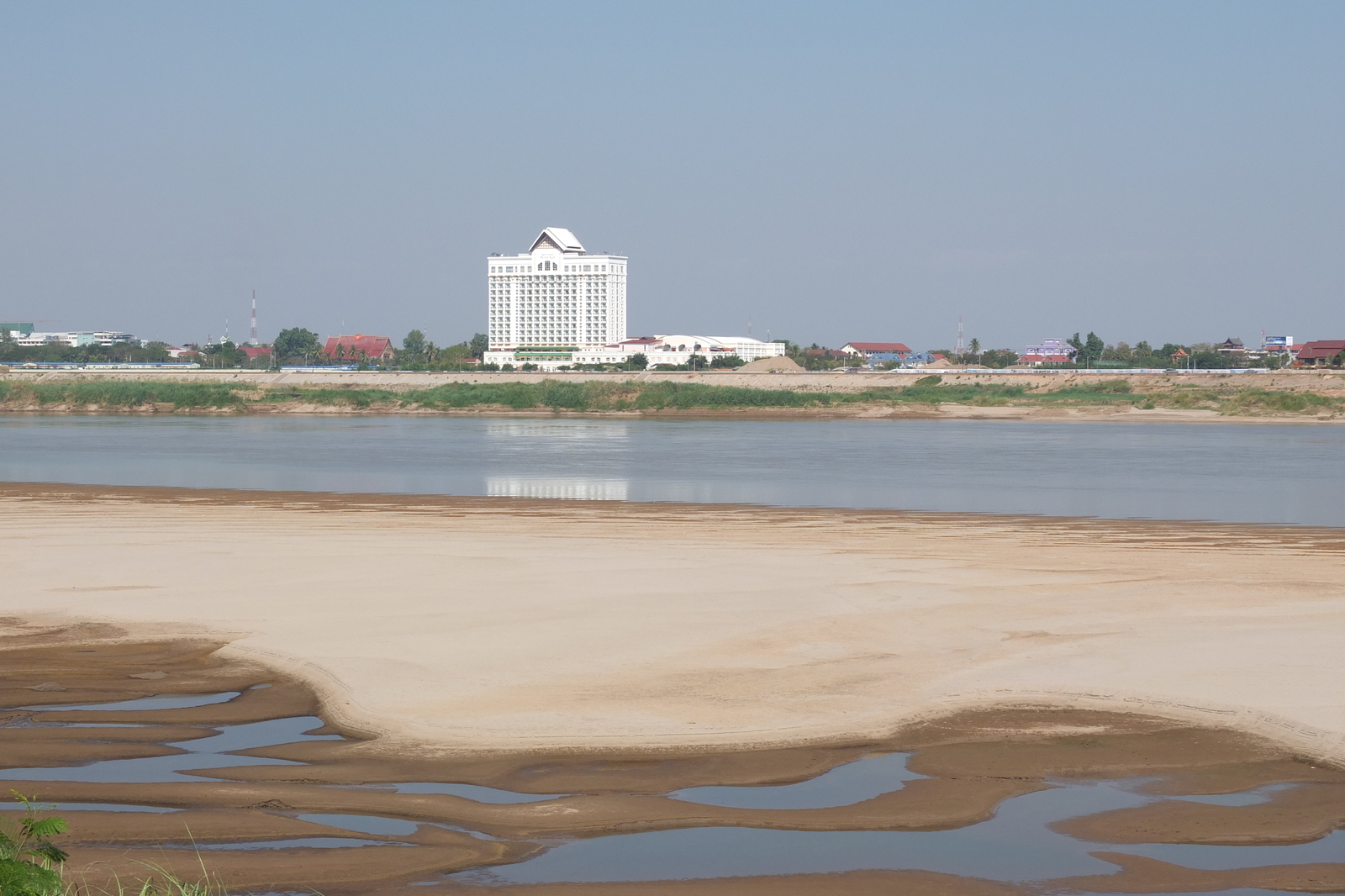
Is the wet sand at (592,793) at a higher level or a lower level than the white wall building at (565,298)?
lower

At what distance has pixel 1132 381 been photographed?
87.5m

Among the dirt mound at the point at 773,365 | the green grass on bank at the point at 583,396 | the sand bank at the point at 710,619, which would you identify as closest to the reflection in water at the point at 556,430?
the green grass on bank at the point at 583,396

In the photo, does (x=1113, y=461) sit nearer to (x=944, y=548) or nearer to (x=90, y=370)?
(x=944, y=548)

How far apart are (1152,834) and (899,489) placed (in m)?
21.7

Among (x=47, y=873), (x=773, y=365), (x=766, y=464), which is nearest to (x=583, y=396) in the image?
(x=773, y=365)

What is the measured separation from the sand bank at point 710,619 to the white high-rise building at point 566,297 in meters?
176

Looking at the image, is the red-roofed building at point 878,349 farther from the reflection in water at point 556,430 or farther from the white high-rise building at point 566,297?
the reflection in water at point 556,430

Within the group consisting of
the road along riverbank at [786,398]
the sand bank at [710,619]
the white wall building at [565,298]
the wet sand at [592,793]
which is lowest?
the wet sand at [592,793]

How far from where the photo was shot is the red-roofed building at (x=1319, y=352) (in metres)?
123

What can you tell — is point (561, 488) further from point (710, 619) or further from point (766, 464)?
point (710, 619)

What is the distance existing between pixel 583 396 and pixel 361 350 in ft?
324

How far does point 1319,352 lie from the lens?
418 feet

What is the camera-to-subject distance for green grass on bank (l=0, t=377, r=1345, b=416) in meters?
79.3

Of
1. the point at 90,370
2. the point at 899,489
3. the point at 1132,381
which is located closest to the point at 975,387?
the point at 1132,381
